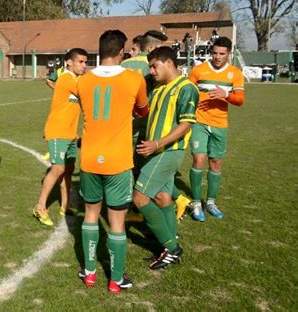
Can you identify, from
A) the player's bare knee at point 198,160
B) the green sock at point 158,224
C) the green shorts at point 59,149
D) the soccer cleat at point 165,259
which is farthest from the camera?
the player's bare knee at point 198,160

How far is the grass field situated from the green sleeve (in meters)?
1.40

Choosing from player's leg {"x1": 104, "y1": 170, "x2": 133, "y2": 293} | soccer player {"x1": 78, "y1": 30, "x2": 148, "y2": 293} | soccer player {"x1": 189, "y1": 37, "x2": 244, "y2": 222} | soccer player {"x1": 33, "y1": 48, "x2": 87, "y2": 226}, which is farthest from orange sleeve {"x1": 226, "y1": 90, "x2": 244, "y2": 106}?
player's leg {"x1": 104, "y1": 170, "x2": 133, "y2": 293}

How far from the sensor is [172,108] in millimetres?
4508

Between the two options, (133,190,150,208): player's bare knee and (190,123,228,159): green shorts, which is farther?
(190,123,228,159): green shorts

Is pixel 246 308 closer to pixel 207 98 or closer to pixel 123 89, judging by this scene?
pixel 123 89

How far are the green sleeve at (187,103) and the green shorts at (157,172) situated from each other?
354 mm

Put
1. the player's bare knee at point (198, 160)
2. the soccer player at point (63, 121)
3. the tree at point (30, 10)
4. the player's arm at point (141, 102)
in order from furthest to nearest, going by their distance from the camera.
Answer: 1. the tree at point (30, 10)
2. the player's bare knee at point (198, 160)
3. the soccer player at point (63, 121)
4. the player's arm at point (141, 102)

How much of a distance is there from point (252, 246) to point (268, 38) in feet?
212

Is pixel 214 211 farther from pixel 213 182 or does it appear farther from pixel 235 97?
pixel 235 97

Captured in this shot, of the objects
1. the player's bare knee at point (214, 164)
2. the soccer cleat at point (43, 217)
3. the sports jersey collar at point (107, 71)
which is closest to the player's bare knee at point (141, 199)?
the sports jersey collar at point (107, 71)

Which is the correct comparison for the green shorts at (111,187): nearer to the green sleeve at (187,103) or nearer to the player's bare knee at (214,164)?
the green sleeve at (187,103)

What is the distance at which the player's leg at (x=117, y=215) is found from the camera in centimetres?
393

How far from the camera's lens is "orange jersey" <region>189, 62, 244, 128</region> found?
6.15 m

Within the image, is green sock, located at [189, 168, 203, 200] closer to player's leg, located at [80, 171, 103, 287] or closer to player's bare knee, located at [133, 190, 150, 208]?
player's bare knee, located at [133, 190, 150, 208]
